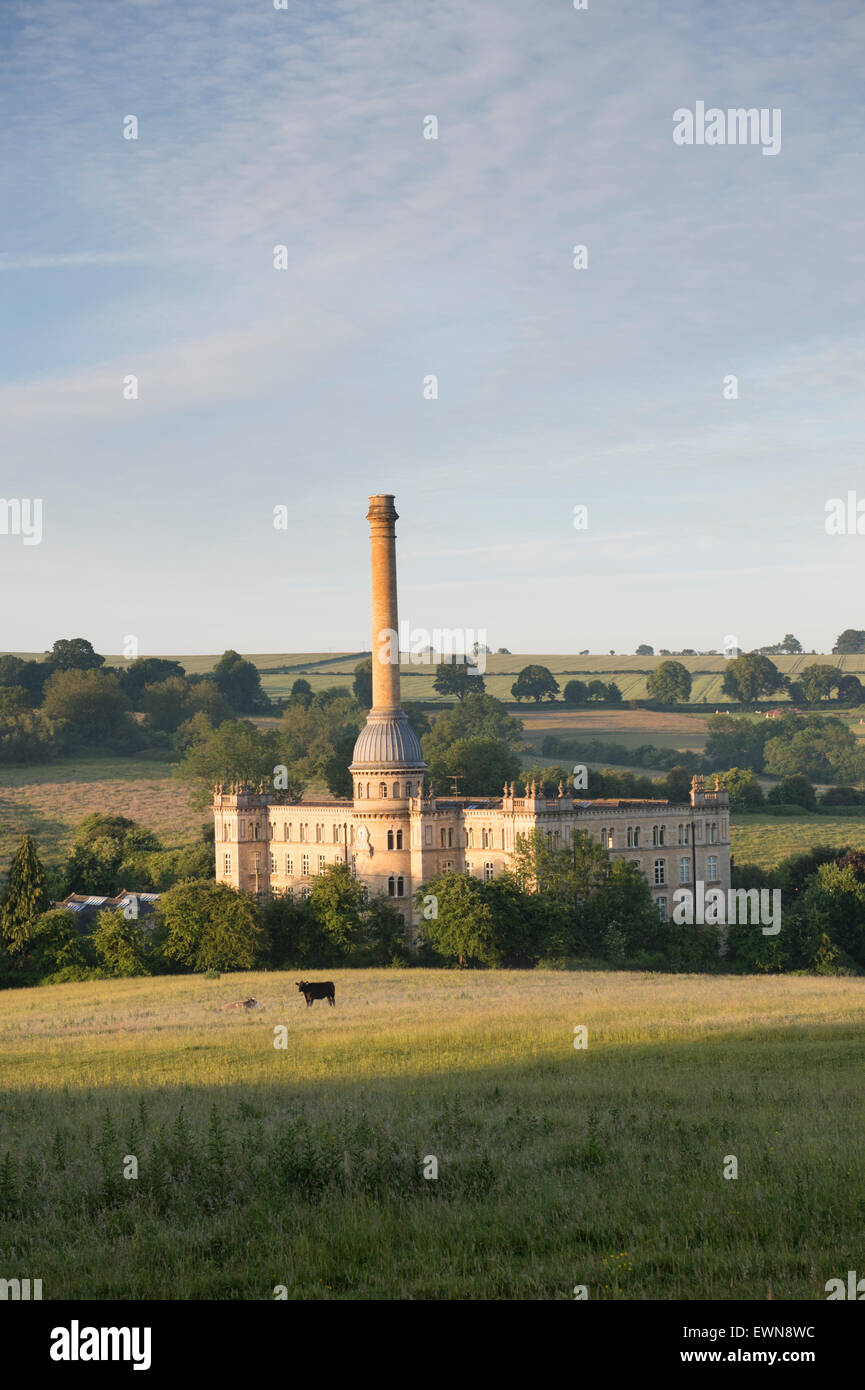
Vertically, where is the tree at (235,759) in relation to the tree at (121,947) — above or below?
above

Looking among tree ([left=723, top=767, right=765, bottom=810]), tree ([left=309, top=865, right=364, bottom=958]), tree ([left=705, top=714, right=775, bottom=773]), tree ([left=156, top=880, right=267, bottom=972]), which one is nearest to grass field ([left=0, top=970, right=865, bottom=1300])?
tree ([left=156, top=880, right=267, bottom=972])

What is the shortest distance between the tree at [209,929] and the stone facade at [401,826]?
1155 cm

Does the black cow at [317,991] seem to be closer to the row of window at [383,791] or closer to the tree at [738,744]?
the row of window at [383,791]

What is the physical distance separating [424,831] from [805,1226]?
75.7 metres

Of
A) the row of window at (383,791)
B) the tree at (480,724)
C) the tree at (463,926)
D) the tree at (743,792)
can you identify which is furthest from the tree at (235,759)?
the tree at (463,926)

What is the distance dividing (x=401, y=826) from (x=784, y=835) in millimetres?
49518

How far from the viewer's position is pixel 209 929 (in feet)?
247

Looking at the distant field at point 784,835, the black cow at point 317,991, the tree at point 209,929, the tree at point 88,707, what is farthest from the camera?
the tree at point 88,707

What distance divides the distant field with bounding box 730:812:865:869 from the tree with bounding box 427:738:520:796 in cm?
2145

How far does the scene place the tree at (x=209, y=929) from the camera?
244 feet

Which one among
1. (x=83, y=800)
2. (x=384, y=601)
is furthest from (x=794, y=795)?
(x=83, y=800)

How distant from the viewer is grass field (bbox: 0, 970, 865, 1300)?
1502 centimetres

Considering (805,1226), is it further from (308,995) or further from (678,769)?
(678,769)

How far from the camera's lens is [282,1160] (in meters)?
19.2
